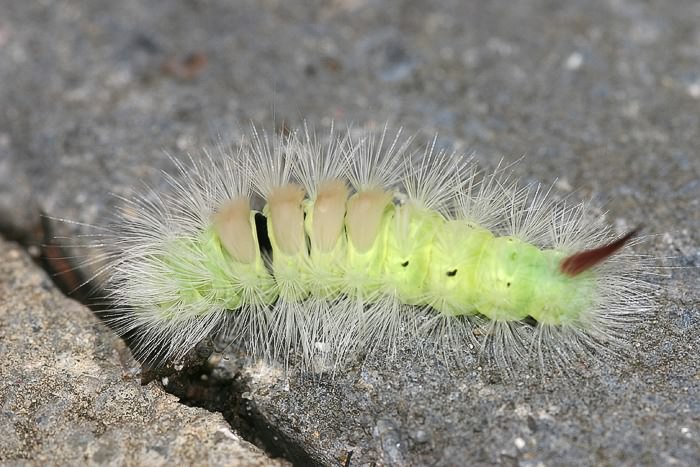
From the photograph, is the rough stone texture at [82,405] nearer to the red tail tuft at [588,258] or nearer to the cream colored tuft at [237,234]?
the cream colored tuft at [237,234]

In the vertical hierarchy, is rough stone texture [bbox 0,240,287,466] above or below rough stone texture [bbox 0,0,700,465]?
below

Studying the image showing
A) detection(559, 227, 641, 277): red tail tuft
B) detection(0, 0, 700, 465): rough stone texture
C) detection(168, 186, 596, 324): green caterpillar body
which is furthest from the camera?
detection(168, 186, 596, 324): green caterpillar body

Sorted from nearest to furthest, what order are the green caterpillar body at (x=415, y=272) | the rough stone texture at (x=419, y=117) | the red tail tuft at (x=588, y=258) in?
the red tail tuft at (x=588, y=258)
the rough stone texture at (x=419, y=117)
the green caterpillar body at (x=415, y=272)

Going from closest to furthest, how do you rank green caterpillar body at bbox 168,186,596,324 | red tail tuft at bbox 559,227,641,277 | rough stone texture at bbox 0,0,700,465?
red tail tuft at bbox 559,227,641,277
rough stone texture at bbox 0,0,700,465
green caterpillar body at bbox 168,186,596,324

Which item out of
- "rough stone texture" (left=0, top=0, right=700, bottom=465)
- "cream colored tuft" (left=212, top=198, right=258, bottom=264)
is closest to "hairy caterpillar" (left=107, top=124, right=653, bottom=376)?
"cream colored tuft" (left=212, top=198, right=258, bottom=264)

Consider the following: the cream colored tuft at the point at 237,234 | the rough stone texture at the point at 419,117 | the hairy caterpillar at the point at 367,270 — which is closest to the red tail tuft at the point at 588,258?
the hairy caterpillar at the point at 367,270

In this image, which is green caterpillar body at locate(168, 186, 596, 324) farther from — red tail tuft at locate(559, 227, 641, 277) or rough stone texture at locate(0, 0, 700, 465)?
rough stone texture at locate(0, 0, 700, 465)

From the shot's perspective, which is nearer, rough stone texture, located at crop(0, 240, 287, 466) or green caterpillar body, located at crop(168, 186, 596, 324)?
rough stone texture, located at crop(0, 240, 287, 466)
